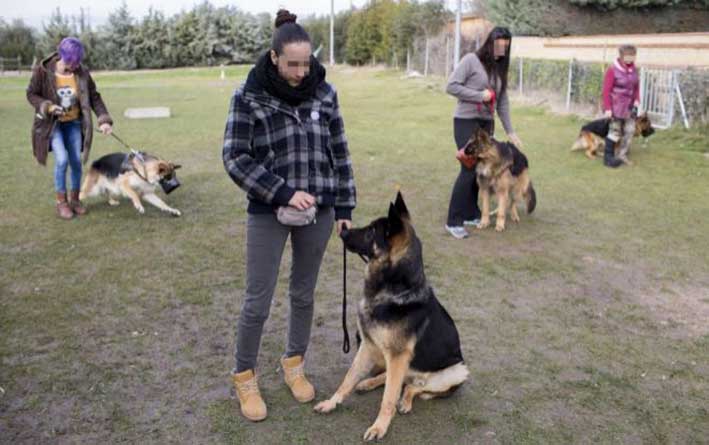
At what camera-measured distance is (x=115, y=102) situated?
24344mm

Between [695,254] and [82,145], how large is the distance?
270 inches

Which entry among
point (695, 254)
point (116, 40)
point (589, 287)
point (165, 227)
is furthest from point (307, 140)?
point (116, 40)

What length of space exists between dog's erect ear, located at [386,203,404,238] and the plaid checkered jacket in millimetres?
365

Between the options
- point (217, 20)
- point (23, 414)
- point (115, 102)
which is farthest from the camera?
point (217, 20)

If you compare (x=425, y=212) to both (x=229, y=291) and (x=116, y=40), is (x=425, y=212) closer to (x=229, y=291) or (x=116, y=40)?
(x=229, y=291)

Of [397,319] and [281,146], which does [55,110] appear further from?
[397,319]

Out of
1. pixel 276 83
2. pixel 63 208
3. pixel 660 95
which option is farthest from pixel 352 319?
pixel 660 95

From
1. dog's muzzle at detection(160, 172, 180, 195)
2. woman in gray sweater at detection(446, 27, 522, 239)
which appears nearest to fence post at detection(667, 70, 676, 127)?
woman in gray sweater at detection(446, 27, 522, 239)

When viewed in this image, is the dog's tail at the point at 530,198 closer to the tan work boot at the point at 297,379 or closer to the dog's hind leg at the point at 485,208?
the dog's hind leg at the point at 485,208

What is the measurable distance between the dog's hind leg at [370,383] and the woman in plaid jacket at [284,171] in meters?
0.32

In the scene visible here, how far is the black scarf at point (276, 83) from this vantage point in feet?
10.1

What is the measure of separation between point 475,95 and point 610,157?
229 inches

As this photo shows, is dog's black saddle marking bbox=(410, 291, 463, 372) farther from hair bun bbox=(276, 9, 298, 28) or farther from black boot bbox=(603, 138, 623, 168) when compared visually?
black boot bbox=(603, 138, 623, 168)

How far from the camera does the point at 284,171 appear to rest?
3.25 m
